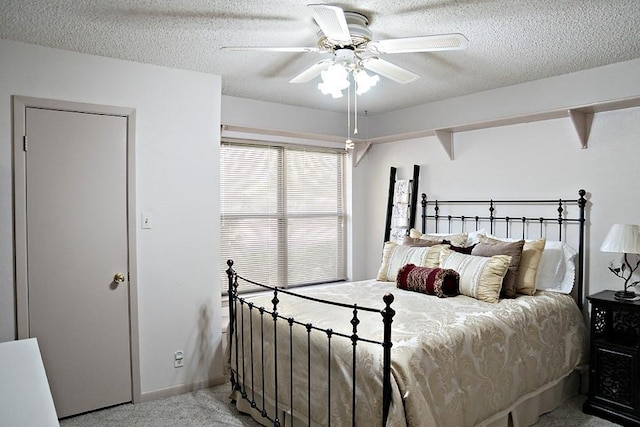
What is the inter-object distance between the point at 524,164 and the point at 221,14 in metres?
2.66

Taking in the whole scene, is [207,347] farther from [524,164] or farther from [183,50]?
[524,164]

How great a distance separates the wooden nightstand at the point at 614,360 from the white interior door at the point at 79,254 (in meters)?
3.16

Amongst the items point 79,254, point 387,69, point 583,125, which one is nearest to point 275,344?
point 79,254

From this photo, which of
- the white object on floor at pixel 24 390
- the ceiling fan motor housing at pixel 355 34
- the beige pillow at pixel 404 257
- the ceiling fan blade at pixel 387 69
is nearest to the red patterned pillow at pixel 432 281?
the beige pillow at pixel 404 257

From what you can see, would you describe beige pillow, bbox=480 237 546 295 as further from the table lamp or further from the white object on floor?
the white object on floor

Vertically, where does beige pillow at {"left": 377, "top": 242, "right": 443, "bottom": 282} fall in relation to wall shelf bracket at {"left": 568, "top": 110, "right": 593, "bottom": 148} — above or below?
below

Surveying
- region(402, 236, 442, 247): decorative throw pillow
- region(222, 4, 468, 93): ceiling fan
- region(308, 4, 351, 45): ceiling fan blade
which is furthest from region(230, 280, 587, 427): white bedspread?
region(308, 4, 351, 45): ceiling fan blade

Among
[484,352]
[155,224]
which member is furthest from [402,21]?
[155,224]

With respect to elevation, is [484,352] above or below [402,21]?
below

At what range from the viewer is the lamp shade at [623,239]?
2.77m

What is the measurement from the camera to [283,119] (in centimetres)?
436

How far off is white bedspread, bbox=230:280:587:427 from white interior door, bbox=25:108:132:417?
2.84ft

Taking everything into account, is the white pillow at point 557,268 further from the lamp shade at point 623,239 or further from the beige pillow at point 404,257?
the beige pillow at point 404,257

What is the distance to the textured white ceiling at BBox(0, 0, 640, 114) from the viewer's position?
215cm
